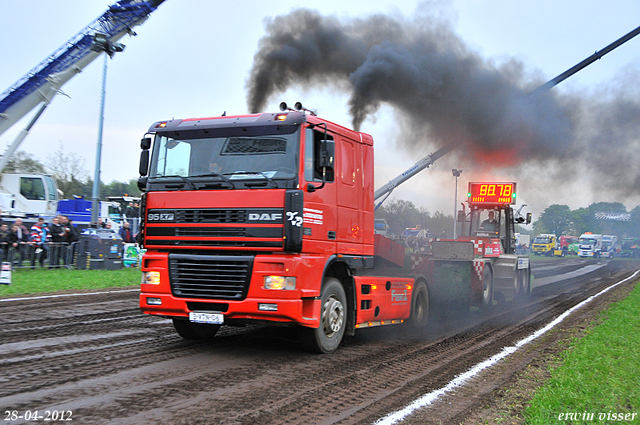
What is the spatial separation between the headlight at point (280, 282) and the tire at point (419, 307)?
395cm

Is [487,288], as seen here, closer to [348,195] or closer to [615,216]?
[348,195]

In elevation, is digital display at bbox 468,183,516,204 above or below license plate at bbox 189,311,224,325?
above

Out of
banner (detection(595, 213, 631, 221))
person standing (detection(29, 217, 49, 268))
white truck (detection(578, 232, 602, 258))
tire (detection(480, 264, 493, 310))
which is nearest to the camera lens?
tire (detection(480, 264, 493, 310))

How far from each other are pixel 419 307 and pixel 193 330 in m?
4.44

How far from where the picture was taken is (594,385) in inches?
242

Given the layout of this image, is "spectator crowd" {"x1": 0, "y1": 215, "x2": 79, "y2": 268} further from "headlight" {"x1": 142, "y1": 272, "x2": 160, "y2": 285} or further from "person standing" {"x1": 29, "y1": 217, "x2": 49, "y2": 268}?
"headlight" {"x1": 142, "y1": 272, "x2": 160, "y2": 285}

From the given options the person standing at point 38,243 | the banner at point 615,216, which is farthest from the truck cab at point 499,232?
the banner at point 615,216

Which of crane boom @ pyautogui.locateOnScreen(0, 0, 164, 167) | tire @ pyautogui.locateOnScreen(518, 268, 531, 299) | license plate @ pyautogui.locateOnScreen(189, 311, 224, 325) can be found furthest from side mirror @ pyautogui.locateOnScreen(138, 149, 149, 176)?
crane boom @ pyautogui.locateOnScreen(0, 0, 164, 167)

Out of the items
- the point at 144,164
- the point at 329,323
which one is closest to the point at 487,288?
the point at 329,323

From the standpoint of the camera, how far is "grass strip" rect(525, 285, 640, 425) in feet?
16.7

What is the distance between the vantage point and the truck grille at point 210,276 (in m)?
6.92

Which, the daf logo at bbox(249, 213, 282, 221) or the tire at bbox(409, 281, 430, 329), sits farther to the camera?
the tire at bbox(409, 281, 430, 329)

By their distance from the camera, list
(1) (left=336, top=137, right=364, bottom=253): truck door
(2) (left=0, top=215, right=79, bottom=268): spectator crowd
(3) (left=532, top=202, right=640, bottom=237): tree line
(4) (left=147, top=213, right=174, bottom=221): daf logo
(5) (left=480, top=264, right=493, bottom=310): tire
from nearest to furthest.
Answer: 1. (4) (left=147, top=213, right=174, bottom=221): daf logo
2. (1) (left=336, top=137, right=364, bottom=253): truck door
3. (5) (left=480, top=264, right=493, bottom=310): tire
4. (2) (left=0, top=215, right=79, bottom=268): spectator crowd
5. (3) (left=532, top=202, right=640, bottom=237): tree line

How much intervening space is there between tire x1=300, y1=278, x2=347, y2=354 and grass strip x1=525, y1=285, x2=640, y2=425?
2773mm
